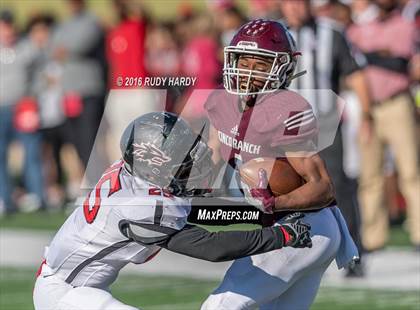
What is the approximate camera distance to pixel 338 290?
7.99 metres

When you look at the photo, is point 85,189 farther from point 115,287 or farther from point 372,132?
point 372,132

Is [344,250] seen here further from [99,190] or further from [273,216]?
[99,190]

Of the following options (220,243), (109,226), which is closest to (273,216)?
(220,243)

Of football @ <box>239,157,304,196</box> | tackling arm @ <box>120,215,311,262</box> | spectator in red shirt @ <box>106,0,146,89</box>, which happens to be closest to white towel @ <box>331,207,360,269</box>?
football @ <box>239,157,304,196</box>

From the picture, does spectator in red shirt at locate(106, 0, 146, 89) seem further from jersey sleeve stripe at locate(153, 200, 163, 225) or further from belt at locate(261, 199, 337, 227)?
jersey sleeve stripe at locate(153, 200, 163, 225)

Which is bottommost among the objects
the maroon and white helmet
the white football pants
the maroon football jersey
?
the white football pants

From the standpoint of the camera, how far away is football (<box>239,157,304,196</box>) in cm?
495

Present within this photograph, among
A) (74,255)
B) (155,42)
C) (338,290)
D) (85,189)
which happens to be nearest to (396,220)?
(155,42)

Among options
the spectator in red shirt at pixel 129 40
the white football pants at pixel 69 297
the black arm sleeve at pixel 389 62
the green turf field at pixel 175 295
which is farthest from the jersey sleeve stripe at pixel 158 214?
the spectator in red shirt at pixel 129 40

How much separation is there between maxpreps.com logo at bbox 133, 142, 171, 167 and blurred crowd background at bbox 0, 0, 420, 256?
2.13 metres

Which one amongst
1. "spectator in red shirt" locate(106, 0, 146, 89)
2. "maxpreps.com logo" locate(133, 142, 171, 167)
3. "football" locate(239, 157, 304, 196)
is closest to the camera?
"maxpreps.com logo" locate(133, 142, 171, 167)

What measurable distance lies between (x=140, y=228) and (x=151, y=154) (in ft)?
0.97

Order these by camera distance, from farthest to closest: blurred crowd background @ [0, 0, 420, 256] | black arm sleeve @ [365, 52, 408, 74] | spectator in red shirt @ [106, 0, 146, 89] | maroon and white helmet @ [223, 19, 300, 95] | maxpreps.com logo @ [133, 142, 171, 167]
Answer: spectator in red shirt @ [106, 0, 146, 89] → black arm sleeve @ [365, 52, 408, 74] → blurred crowd background @ [0, 0, 420, 256] → maroon and white helmet @ [223, 19, 300, 95] → maxpreps.com logo @ [133, 142, 171, 167]

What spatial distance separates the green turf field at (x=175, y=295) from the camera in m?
7.41
